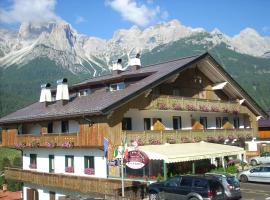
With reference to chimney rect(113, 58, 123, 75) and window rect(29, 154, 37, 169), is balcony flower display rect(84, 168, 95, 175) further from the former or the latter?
chimney rect(113, 58, 123, 75)

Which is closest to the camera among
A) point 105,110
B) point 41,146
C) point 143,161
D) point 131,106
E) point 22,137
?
point 143,161

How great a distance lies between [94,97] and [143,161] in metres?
11.3

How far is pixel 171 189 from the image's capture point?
22.7m

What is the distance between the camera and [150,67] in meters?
40.0

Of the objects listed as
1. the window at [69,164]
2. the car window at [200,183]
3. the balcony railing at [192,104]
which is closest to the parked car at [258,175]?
the balcony railing at [192,104]

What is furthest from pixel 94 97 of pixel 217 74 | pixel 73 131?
pixel 217 74

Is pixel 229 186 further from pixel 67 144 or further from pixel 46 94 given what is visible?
pixel 46 94

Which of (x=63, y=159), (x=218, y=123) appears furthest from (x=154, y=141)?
(x=218, y=123)

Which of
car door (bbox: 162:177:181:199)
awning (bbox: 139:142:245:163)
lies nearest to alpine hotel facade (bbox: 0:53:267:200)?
awning (bbox: 139:142:245:163)

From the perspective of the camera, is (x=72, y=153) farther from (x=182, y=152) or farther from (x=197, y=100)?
(x=197, y=100)

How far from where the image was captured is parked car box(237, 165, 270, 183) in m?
30.5

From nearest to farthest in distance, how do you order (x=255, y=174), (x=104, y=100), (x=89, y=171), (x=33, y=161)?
1. (x=255, y=174)
2. (x=104, y=100)
3. (x=89, y=171)
4. (x=33, y=161)

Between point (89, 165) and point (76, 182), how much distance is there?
2.58 meters

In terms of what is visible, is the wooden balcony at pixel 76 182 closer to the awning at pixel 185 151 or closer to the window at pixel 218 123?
the awning at pixel 185 151
